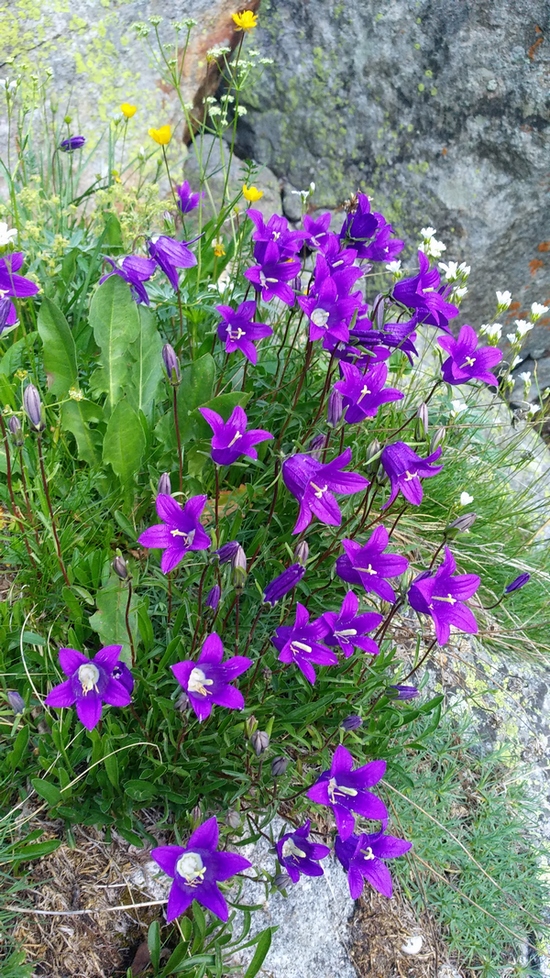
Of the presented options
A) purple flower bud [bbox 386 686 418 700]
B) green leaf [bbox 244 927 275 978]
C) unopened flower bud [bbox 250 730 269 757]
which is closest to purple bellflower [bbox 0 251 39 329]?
unopened flower bud [bbox 250 730 269 757]

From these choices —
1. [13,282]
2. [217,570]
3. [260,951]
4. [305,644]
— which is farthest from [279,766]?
[13,282]

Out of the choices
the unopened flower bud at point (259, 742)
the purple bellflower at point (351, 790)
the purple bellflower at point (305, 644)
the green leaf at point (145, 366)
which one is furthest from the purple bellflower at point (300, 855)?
the green leaf at point (145, 366)

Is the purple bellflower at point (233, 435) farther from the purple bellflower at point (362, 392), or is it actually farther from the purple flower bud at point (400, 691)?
the purple flower bud at point (400, 691)

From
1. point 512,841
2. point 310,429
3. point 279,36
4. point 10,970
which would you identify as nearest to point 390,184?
point 279,36

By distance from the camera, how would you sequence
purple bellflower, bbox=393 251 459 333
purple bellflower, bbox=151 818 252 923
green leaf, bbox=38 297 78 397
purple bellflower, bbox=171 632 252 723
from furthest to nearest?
green leaf, bbox=38 297 78 397, purple bellflower, bbox=393 251 459 333, purple bellflower, bbox=171 632 252 723, purple bellflower, bbox=151 818 252 923

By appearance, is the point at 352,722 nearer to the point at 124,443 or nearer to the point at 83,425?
the point at 124,443

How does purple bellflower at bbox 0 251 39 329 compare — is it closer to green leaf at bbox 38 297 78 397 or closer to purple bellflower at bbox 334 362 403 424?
green leaf at bbox 38 297 78 397
